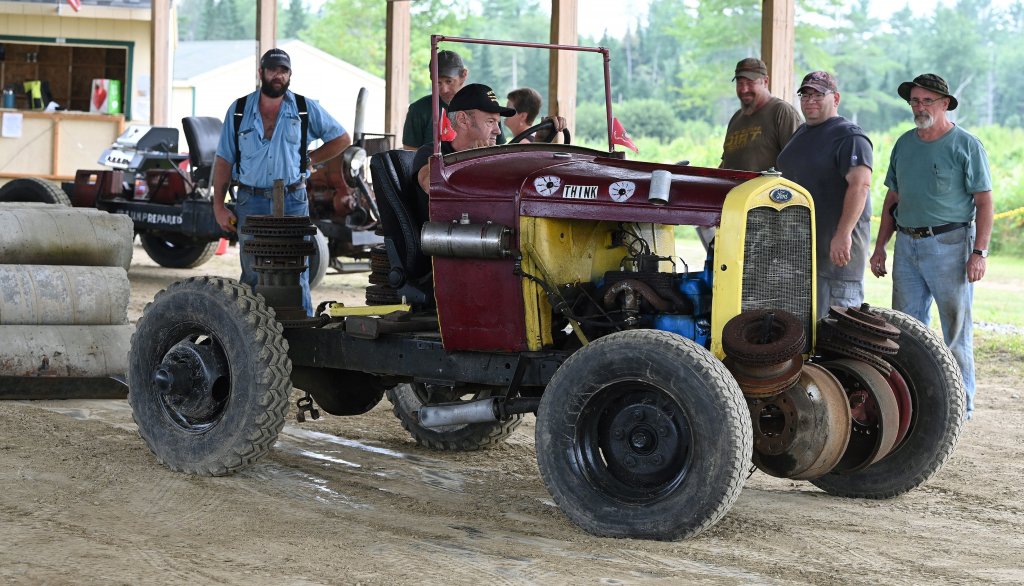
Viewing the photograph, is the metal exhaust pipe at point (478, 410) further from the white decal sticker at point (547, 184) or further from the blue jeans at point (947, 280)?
the blue jeans at point (947, 280)

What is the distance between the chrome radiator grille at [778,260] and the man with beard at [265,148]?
140 inches

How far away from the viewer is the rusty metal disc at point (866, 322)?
4914mm

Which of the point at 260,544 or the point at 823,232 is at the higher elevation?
the point at 823,232

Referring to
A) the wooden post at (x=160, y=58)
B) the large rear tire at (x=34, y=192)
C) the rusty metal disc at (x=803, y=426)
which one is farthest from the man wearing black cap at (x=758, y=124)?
the wooden post at (x=160, y=58)

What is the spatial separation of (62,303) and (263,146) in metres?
1.38

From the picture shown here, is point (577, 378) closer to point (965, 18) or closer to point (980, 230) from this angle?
point (980, 230)

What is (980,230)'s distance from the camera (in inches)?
270

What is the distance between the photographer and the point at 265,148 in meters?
7.55

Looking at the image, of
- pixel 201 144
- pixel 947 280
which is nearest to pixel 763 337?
pixel 947 280

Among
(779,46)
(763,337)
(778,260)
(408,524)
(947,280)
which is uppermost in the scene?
(779,46)

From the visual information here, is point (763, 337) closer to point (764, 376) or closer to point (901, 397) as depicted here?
point (764, 376)

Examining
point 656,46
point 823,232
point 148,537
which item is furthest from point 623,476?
point 656,46

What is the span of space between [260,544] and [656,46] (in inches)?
2461

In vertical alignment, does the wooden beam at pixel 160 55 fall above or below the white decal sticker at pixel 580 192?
above
